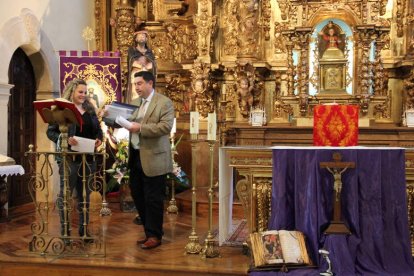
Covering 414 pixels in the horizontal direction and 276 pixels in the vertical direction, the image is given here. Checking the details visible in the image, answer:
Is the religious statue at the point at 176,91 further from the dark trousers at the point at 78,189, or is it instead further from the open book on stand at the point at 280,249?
the open book on stand at the point at 280,249

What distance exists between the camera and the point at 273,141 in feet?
27.1

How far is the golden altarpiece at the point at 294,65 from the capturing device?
323 inches

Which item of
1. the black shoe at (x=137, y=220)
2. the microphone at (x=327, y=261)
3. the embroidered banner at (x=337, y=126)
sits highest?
the embroidered banner at (x=337, y=126)

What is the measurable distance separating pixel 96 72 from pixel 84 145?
354 cm

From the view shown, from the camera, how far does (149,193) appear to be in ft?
16.8

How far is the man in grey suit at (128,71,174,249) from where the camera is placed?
5.02m

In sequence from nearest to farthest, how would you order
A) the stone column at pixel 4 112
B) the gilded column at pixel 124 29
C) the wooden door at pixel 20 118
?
the stone column at pixel 4 112 → the wooden door at pixel 20 118 → the gilded column at pixel 124 29

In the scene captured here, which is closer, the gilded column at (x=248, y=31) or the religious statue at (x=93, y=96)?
the religious statue at (x=93, y=96)

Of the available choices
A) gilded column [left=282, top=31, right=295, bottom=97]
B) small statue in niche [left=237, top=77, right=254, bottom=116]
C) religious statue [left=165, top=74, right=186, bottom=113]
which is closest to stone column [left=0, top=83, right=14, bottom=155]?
religious statue [left=165, top=74, right=186, bottom=113]

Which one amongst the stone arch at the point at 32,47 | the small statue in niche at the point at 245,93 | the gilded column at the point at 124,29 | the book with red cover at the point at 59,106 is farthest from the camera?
the gilded column at the point at 124,29

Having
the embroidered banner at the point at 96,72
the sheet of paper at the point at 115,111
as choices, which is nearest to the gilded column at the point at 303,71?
the embroidered banner at the point at 96,72

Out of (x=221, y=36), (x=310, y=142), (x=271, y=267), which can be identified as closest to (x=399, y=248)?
(x=271, y=267)

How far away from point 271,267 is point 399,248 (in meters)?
1.06

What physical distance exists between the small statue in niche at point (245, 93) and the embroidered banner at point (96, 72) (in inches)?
71.4
